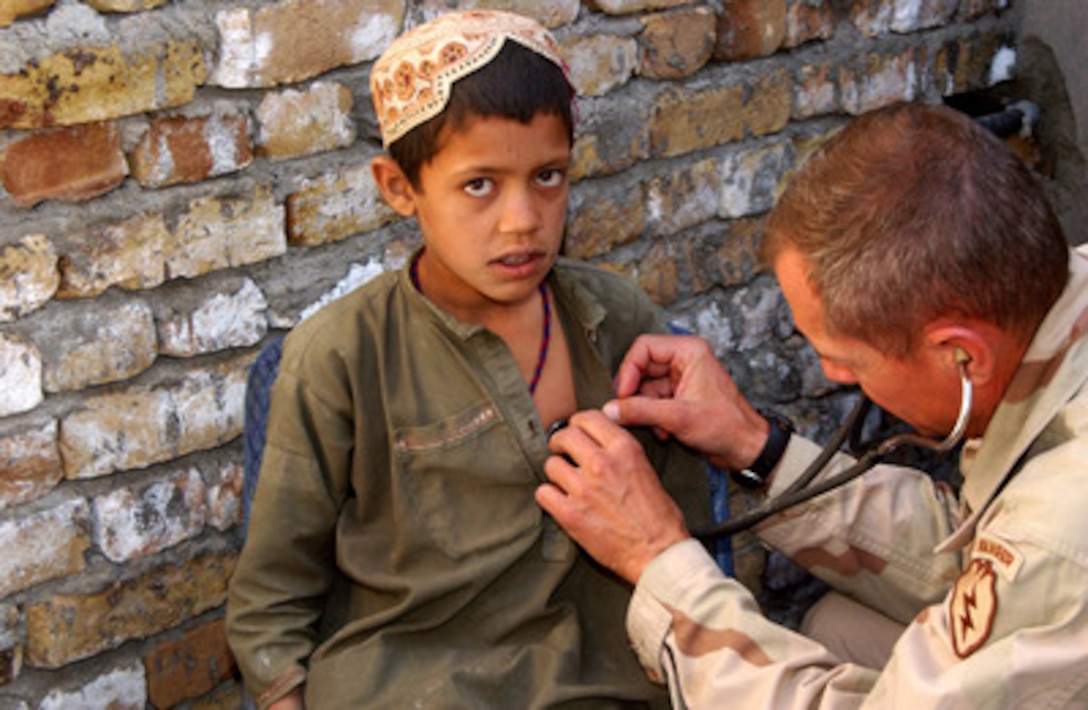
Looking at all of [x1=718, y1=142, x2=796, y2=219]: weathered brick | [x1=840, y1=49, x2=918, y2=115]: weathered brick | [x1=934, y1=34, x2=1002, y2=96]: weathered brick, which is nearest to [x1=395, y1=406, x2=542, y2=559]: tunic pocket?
[x1=718, y1=142, x2=796, y2=219]: weathered brick

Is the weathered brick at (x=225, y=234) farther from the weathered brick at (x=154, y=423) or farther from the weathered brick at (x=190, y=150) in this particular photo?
the weathered brick at (x=154, y=423)

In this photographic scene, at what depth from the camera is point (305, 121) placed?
209 cm

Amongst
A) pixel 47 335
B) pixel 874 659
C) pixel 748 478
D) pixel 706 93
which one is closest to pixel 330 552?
pixel 47 335

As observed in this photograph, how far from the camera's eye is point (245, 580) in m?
1.83

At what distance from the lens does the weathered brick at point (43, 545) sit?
6.28ft

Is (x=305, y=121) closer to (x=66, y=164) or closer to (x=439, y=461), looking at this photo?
(x=66, y=164)

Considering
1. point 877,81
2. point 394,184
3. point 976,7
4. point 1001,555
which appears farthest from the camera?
point 976,7

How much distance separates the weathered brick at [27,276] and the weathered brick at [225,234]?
17cm

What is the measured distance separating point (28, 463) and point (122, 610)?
0.27 meters

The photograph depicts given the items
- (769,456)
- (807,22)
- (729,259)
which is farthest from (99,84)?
(807,22)

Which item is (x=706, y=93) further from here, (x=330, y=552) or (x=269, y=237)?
(x=330, y=552)

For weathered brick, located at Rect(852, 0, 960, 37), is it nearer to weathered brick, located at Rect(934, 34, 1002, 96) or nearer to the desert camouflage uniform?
weathered brick, located at Rect(934, 34, 1002, 96)

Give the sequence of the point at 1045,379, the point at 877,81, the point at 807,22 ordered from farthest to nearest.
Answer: the point at 877,81 < the point at 807,22 < the point at 1045,379

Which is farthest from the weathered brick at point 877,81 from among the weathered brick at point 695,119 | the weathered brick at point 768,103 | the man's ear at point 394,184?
the man's ear at point 394,184
